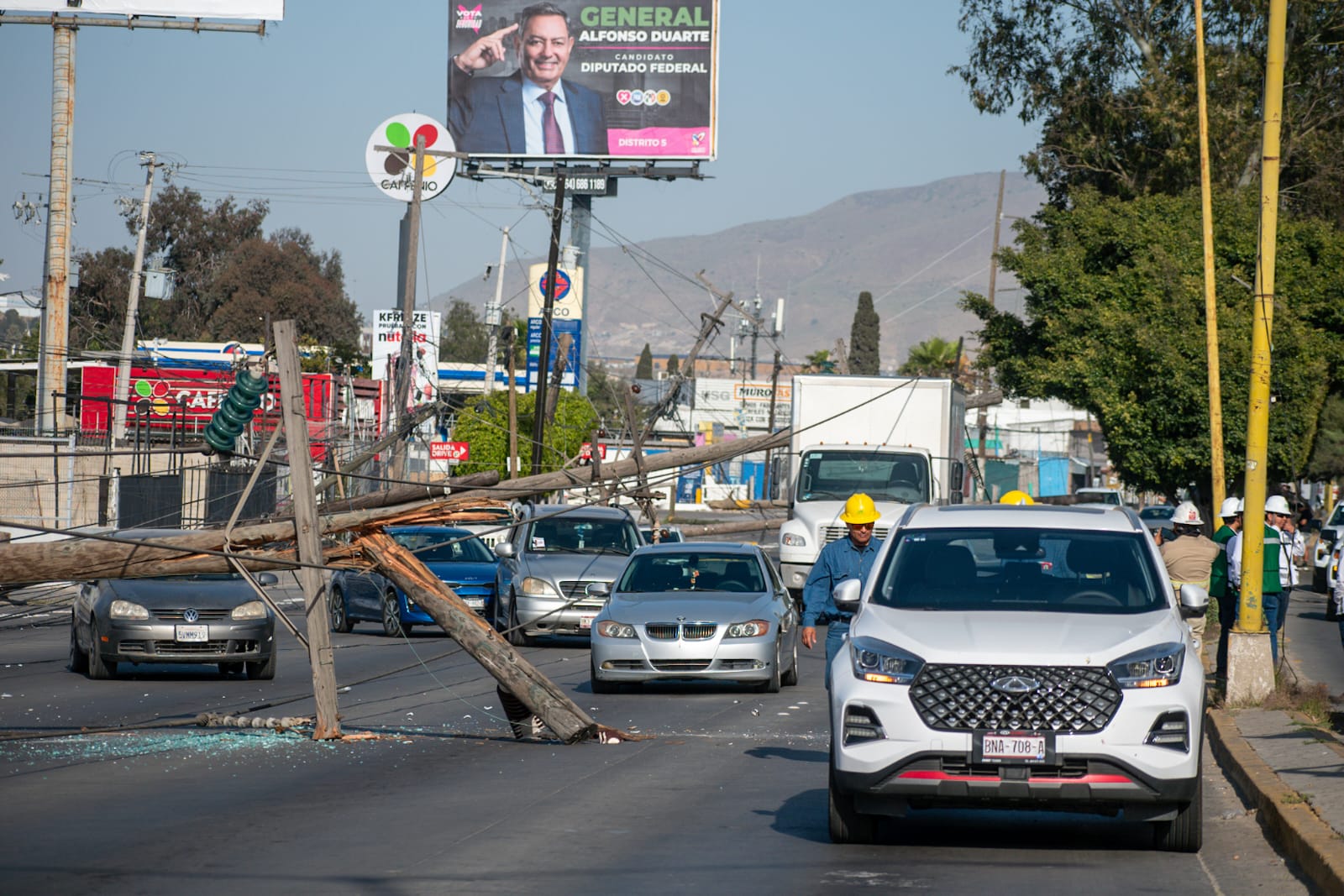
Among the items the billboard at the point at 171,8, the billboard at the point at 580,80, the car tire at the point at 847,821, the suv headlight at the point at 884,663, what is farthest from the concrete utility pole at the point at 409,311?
the billboard at the point at 580,80

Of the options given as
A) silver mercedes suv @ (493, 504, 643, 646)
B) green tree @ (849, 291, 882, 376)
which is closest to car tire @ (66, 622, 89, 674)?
silver mercedes suv @ (493, 504, 643, 646)

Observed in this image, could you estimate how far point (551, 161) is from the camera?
219 ft

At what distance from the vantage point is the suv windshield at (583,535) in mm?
24391

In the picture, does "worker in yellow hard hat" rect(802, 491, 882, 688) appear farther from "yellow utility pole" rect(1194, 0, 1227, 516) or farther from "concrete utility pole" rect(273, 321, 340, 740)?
"yellow utility pole" rect(1194, 0, 1227, 516)

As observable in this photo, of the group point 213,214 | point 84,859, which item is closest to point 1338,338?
point 84,859

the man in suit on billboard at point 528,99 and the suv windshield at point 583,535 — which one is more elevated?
the man in suit on billboard at point 528,99

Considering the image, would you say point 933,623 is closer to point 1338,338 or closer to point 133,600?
point 133,600

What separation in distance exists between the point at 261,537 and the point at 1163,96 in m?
32.1

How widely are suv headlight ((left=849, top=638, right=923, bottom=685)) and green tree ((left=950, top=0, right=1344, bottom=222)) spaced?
33754mm

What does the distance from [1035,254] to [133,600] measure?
1137 inches

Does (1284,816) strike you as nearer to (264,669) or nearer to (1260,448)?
(1260,448)

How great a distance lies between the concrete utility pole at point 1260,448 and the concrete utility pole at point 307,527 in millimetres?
7556

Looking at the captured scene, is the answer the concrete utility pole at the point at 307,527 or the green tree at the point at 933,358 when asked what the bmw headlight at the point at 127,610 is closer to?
the concrete utility pole at the point at 307,527

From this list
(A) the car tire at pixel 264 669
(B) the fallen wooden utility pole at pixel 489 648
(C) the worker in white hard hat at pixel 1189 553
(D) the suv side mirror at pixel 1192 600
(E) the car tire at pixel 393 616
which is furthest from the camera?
(E) the car tire at pixel 393 616
